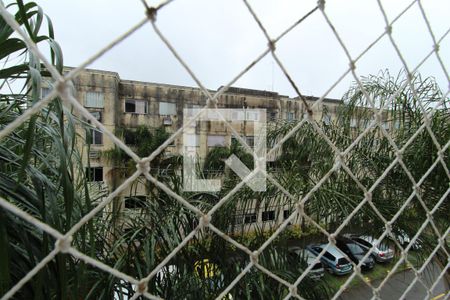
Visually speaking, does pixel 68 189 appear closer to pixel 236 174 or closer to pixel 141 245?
pixel 141 245

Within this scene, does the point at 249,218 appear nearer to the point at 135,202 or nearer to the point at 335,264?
the point at 135,202

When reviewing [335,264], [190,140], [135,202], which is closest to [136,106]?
[190,140]

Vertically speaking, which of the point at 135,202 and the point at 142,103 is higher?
the point at 142,103

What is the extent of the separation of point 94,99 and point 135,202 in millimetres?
4502

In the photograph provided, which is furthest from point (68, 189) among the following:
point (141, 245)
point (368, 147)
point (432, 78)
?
point (432, 78)

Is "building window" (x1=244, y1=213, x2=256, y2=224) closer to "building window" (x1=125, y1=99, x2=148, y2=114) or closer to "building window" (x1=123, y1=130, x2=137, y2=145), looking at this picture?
"building window" (x1=123, y1=130, x2=137, y2=145)

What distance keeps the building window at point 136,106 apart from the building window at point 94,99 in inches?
19.6

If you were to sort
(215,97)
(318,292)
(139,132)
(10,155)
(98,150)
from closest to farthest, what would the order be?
(215,97), (10,155), (318,292), (98,150), (139,132)

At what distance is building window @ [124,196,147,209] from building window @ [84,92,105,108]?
173 inches

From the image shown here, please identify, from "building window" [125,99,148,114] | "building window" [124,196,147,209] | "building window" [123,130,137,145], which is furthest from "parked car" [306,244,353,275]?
"building window" [125,99,148,114]

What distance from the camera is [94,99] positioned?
471cm

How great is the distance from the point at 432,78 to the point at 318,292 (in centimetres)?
105

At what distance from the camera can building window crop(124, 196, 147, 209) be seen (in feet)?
2.81

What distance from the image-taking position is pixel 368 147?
4.01 ft
